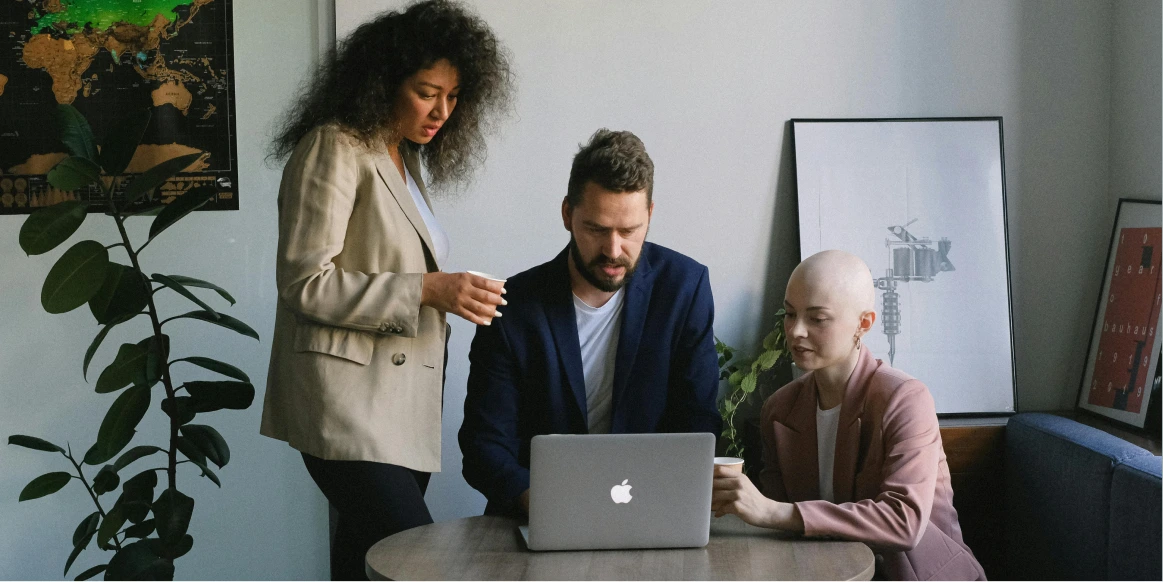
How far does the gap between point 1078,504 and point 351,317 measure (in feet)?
6.30

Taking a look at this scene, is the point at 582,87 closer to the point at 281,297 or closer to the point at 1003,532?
the point at 281,297

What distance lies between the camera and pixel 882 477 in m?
1.95

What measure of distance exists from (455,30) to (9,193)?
1.78 m

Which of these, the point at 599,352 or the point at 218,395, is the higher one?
the point at 599,352

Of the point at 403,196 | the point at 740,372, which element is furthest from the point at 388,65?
the point at 740,372

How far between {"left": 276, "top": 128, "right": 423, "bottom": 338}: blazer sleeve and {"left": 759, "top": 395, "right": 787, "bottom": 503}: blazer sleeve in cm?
82

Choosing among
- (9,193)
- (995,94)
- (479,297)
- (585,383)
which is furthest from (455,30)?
(995,94)

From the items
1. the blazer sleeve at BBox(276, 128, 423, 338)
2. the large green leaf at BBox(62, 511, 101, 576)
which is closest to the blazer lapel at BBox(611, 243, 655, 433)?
the blazer sleeve at BBox(276, 128, 423, 338)

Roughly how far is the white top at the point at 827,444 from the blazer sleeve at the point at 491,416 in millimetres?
631

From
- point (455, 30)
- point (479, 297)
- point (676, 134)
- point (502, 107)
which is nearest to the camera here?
point (479, 297)

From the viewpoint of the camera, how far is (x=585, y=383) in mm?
2186

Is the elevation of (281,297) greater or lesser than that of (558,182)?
lesser

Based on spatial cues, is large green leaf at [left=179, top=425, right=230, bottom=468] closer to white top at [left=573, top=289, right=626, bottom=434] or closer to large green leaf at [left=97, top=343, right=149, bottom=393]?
large green leaf at [left=97, top=343, right=149, bottom=393]

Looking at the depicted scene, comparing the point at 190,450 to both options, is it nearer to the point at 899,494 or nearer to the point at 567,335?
the point at 567,335
